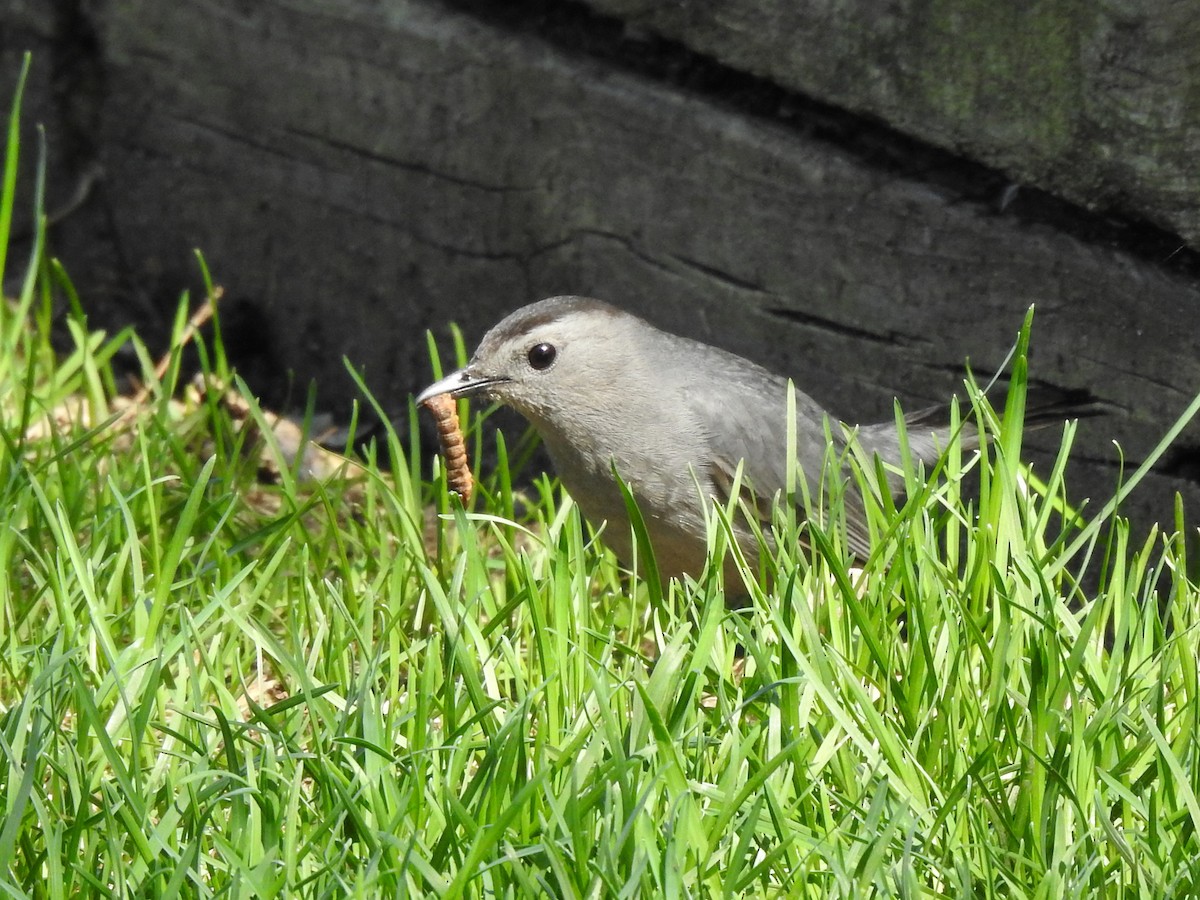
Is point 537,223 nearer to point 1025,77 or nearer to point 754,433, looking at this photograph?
point 754,433

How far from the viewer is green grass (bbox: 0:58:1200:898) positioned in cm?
236

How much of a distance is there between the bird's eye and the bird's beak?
0.29 ft

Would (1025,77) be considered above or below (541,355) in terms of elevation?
above

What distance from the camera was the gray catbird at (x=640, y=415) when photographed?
3.77 meters

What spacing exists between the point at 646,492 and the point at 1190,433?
4.26 ft

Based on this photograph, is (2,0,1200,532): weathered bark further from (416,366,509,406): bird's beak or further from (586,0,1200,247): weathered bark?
(416,366,509,406): bird's beak

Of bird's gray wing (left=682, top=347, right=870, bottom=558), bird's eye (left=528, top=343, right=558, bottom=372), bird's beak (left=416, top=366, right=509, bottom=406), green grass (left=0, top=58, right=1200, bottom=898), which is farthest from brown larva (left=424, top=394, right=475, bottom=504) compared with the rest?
bird's gray wing (left=682, top=347, right=870, bottom=558)

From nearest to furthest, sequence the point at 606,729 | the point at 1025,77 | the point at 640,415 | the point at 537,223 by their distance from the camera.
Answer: the point at 606,729 → the point at 1025,77 → the point at 640,415 → the point at 537,223

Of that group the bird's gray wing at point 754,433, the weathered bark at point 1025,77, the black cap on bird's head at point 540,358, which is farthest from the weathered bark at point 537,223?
the black cap on bird's head at point 540,358

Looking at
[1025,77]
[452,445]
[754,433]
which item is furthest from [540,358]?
[1025,77]

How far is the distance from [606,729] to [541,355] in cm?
154

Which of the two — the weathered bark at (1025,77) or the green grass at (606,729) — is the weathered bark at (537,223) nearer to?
the weathered bark at (1025,77)

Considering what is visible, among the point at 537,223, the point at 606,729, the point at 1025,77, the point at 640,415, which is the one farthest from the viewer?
the point at 537,223

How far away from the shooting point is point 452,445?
155 inches
